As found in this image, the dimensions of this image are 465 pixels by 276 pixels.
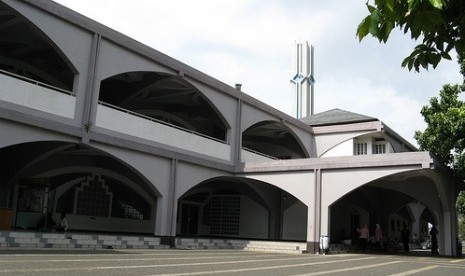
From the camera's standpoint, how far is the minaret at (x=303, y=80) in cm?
4738

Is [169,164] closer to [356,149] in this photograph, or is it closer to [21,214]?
[21,214]

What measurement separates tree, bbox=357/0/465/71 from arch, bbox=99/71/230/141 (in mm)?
14354

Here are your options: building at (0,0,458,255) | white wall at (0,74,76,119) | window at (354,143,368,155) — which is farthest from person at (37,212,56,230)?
window at (354,143,368,155)

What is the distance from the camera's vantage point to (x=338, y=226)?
26047mm

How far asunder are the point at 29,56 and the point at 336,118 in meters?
16.8

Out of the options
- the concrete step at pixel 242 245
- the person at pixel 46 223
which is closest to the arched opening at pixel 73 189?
the person at pixel 46 223

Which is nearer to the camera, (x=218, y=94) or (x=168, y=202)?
(x=168, y=202)

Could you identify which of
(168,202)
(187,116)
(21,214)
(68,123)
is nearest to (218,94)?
(187,116)

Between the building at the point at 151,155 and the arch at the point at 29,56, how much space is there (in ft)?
0.14

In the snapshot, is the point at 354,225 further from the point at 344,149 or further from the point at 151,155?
the point at 151,155

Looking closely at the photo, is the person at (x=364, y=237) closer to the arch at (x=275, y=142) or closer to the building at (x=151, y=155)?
the building at (x=151, y=155)

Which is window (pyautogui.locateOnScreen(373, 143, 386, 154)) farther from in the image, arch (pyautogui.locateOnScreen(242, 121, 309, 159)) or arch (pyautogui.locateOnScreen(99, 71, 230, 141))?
arch (pyautogui.locateOnScreen(99, 71, 230, 141))

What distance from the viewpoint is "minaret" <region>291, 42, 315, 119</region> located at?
4738cm

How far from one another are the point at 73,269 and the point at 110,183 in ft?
40.1
